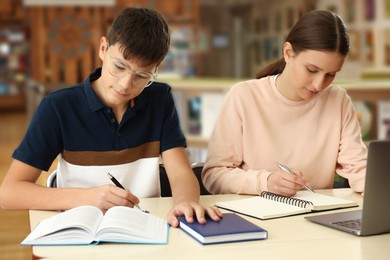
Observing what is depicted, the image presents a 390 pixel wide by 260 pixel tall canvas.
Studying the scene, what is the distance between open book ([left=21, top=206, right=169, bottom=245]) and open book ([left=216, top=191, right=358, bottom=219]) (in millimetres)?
302

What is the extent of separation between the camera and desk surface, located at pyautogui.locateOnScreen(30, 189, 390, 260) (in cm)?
125

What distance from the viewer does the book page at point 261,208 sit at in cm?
158

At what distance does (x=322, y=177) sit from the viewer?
83.2 inches

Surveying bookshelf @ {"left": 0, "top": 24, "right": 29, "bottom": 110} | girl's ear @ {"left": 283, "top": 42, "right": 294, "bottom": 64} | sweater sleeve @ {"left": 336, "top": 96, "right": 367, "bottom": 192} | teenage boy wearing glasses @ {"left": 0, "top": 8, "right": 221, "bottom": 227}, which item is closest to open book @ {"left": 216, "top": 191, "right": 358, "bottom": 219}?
teenage boy wearing glasses @ {"left": 0, "top": 8, "right": 221, "bottom": 227}

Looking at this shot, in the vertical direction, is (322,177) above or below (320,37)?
below

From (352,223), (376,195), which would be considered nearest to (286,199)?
(352,223)

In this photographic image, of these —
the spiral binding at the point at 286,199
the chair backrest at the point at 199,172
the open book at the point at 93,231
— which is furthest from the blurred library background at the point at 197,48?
the open book at the point at 93,231

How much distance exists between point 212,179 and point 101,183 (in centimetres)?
38

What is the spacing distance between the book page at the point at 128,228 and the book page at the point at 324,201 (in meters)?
0.46

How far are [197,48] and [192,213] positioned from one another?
710 centimetres

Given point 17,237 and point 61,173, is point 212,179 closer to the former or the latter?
point 61,173

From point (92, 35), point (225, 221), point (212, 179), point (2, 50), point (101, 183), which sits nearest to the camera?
point (225, 221)

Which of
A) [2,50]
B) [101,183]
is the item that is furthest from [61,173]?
[2,50]

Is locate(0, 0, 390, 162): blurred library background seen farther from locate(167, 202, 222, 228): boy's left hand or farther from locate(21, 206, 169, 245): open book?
locate(21, 206, 169, 245): open book
